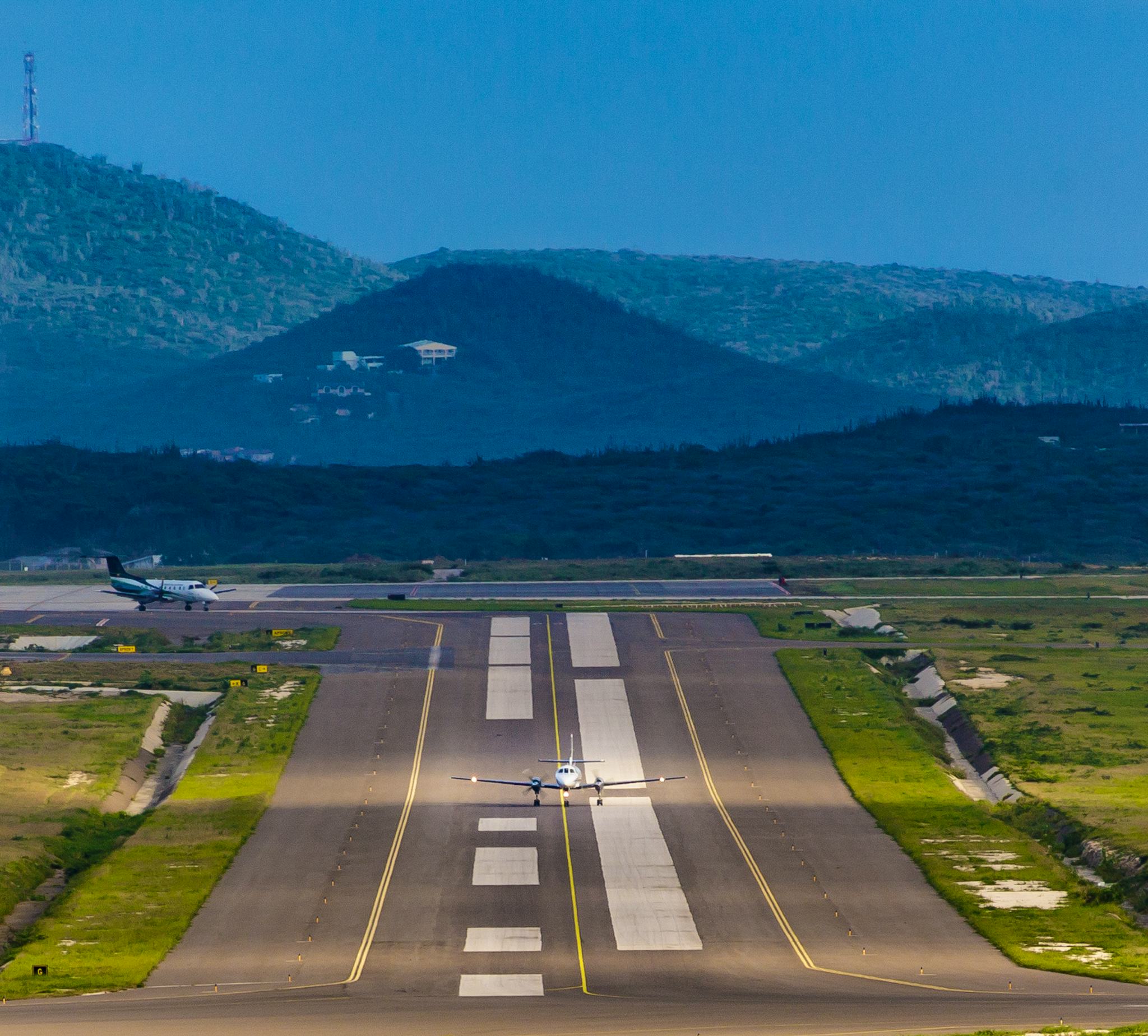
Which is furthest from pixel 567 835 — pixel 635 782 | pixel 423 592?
pixel 423 592

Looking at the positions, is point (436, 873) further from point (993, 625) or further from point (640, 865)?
point (993, 625)

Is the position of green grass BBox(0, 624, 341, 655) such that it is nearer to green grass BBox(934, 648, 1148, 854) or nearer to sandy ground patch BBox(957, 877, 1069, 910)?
green grass BBox(934, 648, 1148, 854)

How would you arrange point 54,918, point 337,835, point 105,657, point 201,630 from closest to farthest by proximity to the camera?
1. point 54,918
2. point 337,835
3. point 105,657
4. point 201,630

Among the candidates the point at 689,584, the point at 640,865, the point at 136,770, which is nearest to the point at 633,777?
the point at 640,865

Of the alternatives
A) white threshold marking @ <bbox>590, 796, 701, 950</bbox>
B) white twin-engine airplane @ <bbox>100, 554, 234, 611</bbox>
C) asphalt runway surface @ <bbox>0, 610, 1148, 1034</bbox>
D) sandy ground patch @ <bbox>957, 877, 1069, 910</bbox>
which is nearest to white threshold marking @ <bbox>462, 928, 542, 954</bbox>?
asphalt runway surface @ <bbox>0, 610, 1148, 1034</bbox>

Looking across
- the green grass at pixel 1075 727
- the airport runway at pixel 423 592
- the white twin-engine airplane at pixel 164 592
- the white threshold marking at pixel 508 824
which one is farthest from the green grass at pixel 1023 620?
the white twin-engine airplane at pixel 164 592

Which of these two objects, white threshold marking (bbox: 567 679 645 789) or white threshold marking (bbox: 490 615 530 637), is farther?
white threshold marking (bbox: 490 615 530 637)

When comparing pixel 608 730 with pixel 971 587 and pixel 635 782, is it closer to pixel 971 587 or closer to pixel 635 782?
pixel 635 782
